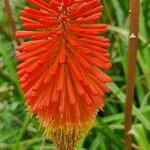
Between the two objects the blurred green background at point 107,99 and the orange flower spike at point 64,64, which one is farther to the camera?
the blurred green background at point 107,99

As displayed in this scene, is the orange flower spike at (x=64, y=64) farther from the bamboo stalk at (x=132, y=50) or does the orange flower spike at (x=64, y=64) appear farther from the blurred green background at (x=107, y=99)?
the blurred green background at (x=107, y=99)

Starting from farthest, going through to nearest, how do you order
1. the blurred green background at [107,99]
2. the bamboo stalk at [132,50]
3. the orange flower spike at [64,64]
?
the blurred green background at [107,99], the bamboo stalk at [132,50], the orange flower spike at [64,64]

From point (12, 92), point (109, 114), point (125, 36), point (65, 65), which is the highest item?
point (65, 65)

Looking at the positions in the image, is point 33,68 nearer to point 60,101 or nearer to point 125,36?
point 60,101

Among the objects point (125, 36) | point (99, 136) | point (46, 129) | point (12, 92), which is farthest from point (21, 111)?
point (46, 129)

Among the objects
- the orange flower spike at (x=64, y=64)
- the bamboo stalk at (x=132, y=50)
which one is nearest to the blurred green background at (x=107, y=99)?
the bamboo stalk at (x=132, y=50)
